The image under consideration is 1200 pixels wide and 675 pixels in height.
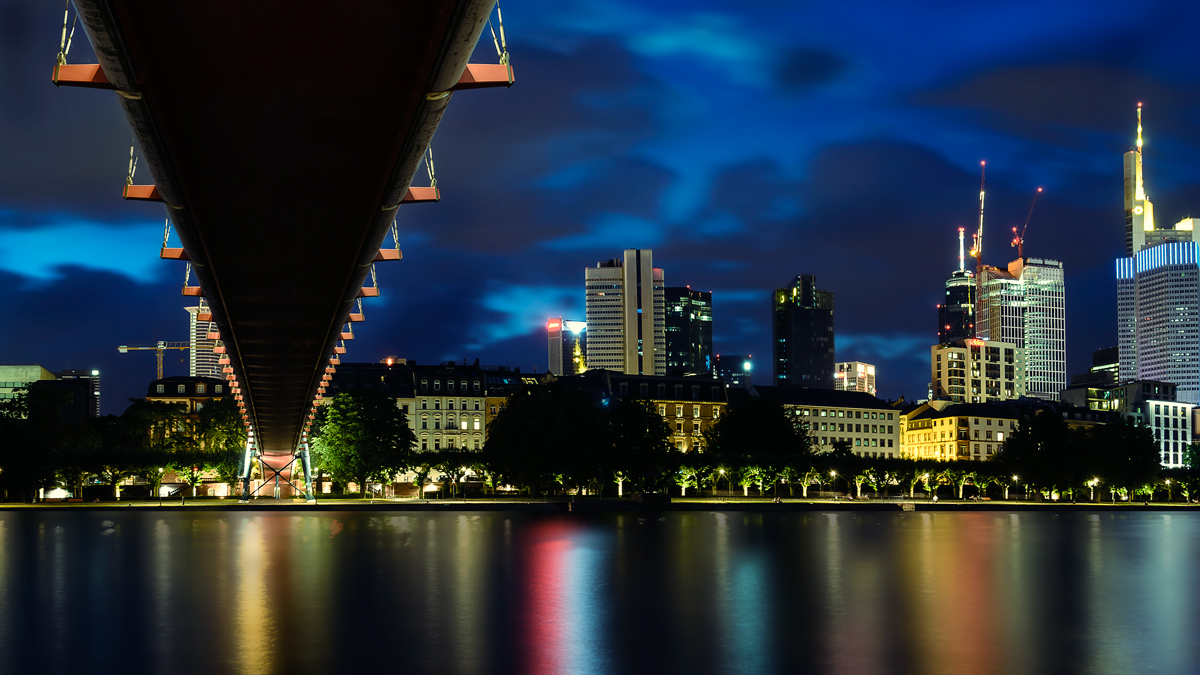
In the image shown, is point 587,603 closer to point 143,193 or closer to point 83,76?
point 143,193

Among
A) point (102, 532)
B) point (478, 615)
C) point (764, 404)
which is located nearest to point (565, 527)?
point (102, 532)

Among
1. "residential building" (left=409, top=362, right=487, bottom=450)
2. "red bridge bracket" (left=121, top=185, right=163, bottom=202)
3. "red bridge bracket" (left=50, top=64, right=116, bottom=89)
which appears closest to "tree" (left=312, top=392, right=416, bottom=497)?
"residential building" (left=409, top=362, right=487, bottom=450)

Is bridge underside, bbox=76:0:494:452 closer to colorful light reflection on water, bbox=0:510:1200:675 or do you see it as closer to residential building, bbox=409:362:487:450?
colorful light reflection on water, bbox=0:510:1200:675

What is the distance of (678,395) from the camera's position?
193 meters

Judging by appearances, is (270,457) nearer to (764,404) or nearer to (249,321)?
(764,404)

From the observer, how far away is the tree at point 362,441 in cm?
12225

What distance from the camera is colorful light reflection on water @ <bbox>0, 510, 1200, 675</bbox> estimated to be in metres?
25.2

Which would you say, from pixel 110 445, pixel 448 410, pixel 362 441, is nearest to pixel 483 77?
pixel 362 441

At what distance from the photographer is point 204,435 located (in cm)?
15412

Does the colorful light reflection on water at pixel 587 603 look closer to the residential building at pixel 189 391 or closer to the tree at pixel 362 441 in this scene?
the tree at pixel 362 441

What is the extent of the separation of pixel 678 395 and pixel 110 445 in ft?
295

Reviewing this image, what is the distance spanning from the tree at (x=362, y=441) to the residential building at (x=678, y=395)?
207 ft

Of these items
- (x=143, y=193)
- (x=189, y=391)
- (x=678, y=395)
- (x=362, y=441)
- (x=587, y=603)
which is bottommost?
(x=587, y=603)

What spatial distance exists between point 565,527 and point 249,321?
35.9 m
